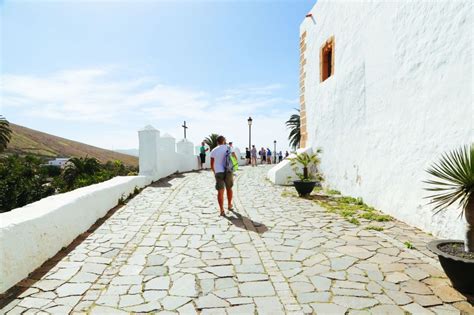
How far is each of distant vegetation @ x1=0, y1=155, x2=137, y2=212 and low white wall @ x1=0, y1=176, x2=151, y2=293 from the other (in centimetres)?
310

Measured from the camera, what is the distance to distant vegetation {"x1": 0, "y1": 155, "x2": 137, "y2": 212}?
7.39 m

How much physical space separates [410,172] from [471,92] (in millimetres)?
1793

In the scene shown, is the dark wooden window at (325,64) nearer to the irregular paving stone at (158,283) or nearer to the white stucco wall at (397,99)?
the white stucco wall at (397,99)

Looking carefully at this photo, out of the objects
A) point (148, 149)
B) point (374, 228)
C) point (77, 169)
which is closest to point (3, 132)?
Result: point (77, 169)

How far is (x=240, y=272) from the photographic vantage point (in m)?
3.56

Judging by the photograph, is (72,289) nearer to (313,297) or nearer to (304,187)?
(313,297)

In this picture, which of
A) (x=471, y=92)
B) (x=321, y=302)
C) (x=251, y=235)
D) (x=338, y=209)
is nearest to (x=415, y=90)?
(x=471, y=92)

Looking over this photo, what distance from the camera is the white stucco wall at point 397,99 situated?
437 centimetres

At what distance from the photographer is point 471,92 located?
4035mm

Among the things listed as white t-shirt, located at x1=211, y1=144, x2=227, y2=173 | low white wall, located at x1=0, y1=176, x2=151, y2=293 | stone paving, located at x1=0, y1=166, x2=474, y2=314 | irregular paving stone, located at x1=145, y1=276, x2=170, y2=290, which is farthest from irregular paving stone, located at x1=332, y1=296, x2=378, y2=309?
white t-shirt, located at x1=211, y1=144, x2=227, y2=173

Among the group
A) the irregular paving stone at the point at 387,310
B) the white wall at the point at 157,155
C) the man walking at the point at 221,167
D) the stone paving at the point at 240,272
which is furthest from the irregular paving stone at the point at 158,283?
the white wall at the point at 157,155

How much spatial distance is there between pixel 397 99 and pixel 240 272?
178 inches

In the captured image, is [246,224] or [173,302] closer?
[173,302]

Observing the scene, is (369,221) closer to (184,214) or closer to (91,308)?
(184,214)
